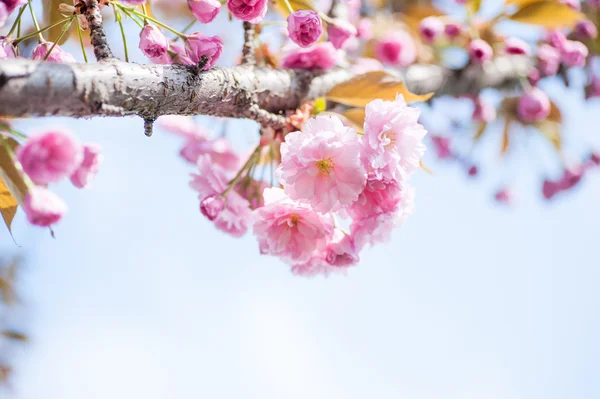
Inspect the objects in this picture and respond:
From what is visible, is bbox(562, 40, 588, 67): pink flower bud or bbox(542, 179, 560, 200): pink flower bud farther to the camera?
bbox(542, 179, 560, 200): pink flower bud

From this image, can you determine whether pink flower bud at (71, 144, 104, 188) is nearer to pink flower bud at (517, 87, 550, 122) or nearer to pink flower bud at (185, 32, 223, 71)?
pink flower bud at (185, 32, 223, 71)

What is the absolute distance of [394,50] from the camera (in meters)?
2.72

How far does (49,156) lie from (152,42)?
425 mm

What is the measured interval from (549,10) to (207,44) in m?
1.82

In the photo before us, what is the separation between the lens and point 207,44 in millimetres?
1278

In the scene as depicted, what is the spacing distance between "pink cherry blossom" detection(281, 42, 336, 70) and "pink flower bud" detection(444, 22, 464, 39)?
1.06 metres

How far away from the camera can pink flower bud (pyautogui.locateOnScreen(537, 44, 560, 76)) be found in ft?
8.61

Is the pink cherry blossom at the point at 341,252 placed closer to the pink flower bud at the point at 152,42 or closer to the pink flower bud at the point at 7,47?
the pink flower bud at the point at 152,42

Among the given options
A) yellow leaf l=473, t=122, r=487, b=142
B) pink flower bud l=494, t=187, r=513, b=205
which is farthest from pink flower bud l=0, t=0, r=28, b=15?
pink flower bud l=494, t=187, r=513, b=205

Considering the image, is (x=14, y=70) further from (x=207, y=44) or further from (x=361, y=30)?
(x=361, y=30)

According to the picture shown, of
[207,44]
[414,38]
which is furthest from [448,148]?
[207,44]

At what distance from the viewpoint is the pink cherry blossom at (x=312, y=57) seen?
1.71 meters

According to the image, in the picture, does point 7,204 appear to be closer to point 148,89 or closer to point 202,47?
point 148,89

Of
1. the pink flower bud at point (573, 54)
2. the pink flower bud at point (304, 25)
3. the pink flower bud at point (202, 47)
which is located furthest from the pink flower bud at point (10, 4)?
the pink flower bud at point (573, 54)
